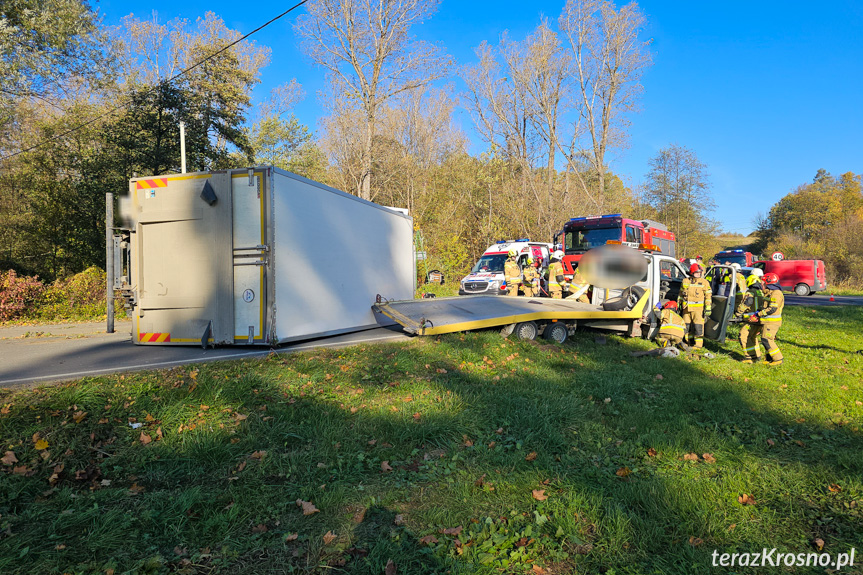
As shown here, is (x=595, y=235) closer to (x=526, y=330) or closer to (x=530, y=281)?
(x=530, y=281)

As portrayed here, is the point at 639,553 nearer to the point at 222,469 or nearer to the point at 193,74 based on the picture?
the point at 222,469

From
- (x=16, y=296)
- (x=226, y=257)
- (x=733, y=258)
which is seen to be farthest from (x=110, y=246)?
(x=733, y=258)

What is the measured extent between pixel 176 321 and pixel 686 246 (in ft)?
141

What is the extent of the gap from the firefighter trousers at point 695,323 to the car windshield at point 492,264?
347 inches

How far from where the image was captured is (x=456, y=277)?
1067 inches

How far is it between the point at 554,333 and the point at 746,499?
5.51 metres

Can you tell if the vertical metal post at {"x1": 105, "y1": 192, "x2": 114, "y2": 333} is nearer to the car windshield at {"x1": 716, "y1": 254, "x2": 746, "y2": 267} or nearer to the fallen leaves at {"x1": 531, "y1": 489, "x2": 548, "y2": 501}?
the fallen leaves at {"x1": 531, "y1": 489, "x2": 548, "y2": 501}

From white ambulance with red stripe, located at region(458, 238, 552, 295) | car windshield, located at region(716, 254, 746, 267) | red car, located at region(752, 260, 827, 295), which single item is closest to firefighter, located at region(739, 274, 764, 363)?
white ambulance with red stripe, located at region(458, 238, 552, 295)

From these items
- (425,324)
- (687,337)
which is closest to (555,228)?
(687,337)

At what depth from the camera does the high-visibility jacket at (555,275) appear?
12.2 m

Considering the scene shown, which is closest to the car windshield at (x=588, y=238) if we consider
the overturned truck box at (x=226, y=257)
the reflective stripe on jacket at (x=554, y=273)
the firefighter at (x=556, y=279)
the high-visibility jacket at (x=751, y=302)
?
the firefighter at (x=556, y=279)

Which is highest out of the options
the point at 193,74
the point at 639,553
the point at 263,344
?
the point at 193,74

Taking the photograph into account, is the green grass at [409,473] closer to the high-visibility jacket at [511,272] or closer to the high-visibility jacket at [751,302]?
the high-visibility jacket at [751,302]

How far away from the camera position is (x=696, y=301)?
31.3ft
